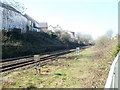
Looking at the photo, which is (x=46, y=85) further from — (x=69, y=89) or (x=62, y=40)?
(x=62, y=40)

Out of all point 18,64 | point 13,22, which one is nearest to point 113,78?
point 18,64

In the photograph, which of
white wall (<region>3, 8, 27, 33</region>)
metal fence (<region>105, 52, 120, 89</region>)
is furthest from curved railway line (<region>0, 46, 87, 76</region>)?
metal fence (<region>105, 52, 120, 89</region>)

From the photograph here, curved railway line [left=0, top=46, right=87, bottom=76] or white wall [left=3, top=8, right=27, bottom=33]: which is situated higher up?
white wall [left=3, top=8, right=27, bottom=33]

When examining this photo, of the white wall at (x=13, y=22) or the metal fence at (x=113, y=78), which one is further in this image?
the white wall at (x=13, y=22)

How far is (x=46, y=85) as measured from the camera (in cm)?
698

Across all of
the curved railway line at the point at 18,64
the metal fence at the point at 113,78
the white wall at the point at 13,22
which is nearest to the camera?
the metal fence at the point at 113,78

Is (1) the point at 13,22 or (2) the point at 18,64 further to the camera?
(1) the point at 13,22

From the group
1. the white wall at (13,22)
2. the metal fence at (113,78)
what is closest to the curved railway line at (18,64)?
the white wall at (13,22)

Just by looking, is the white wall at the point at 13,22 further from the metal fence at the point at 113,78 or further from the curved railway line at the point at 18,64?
the metal fence at the point at 113,78

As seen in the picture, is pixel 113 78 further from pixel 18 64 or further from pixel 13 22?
pixel 13 22

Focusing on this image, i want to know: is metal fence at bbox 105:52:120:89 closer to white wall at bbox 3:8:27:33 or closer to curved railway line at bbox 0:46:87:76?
curved railway line at bbox 0:46:87:76

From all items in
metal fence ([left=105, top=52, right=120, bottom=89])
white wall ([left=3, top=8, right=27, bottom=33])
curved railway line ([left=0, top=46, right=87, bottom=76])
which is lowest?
curved railway line ([left=0, top=46, right=87, bottom=76])

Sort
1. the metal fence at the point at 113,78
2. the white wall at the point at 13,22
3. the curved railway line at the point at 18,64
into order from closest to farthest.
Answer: the metal fence at the point at 113,78, the curved railway line at the point at 18,64, the white wall at the point at 13,22

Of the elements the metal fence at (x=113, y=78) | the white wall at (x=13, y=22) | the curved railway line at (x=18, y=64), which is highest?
the white wall at (x=13, y=22)
